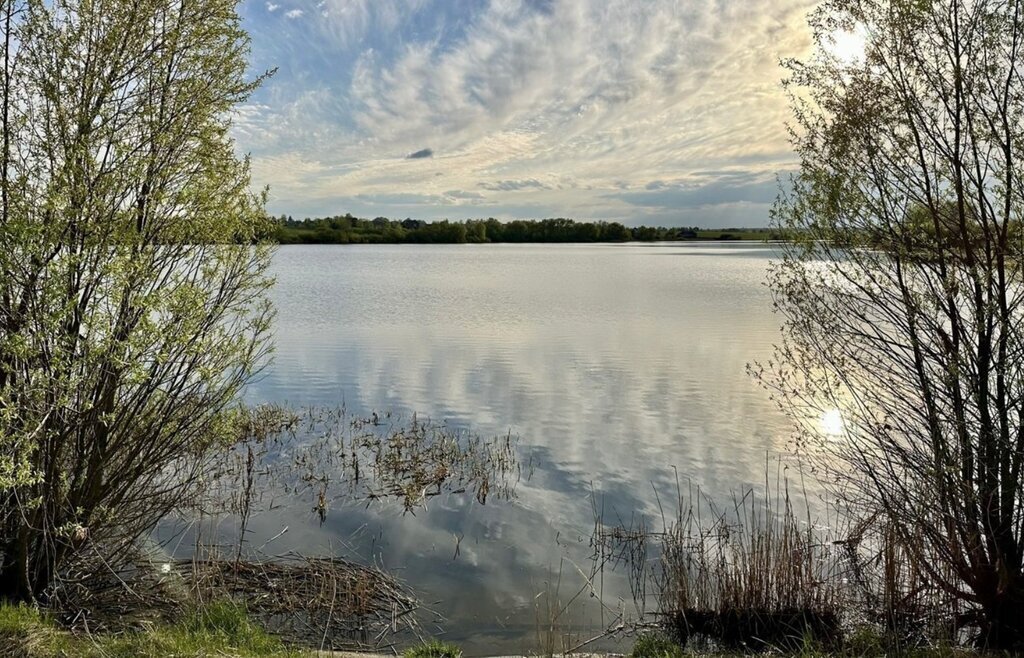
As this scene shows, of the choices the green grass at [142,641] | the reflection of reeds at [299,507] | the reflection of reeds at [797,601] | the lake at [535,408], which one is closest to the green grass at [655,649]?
the reflection of reeds at [797,601]

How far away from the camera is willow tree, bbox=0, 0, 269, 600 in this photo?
5.89 m

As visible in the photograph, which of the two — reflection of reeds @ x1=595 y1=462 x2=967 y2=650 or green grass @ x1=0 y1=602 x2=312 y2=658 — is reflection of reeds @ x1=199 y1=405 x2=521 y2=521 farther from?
reflection of reeds @ x1=595 y1=462 x2=967 y2=650

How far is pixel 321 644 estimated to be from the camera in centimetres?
691

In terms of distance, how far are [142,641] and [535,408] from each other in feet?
40.2

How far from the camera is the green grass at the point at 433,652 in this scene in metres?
6.57

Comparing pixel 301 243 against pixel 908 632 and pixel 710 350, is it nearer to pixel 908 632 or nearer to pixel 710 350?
pixel 710 350

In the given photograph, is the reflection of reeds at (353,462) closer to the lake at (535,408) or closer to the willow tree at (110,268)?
the lake at (535,408)

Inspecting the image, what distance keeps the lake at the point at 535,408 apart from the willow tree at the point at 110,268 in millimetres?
3301

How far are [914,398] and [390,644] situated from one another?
6.53 meters

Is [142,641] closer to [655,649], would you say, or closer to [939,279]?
[655,649]

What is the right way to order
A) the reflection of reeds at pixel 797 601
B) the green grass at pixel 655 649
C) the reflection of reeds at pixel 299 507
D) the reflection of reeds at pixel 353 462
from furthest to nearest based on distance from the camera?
1. the reflection of reeds at pixel 353 462
2. the reflection of reeds at pixel 299 507
3. the reflection of reeds at pixel 797 601
4. the green grass at pixel 655 649

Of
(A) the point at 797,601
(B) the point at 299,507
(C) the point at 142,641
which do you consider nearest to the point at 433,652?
(C) the point at 142,641

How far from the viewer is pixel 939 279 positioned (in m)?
6.67

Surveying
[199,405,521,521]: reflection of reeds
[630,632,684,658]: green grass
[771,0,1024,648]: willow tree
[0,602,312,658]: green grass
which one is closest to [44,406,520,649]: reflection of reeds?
[199,405,521,521]: reflection of reeds
